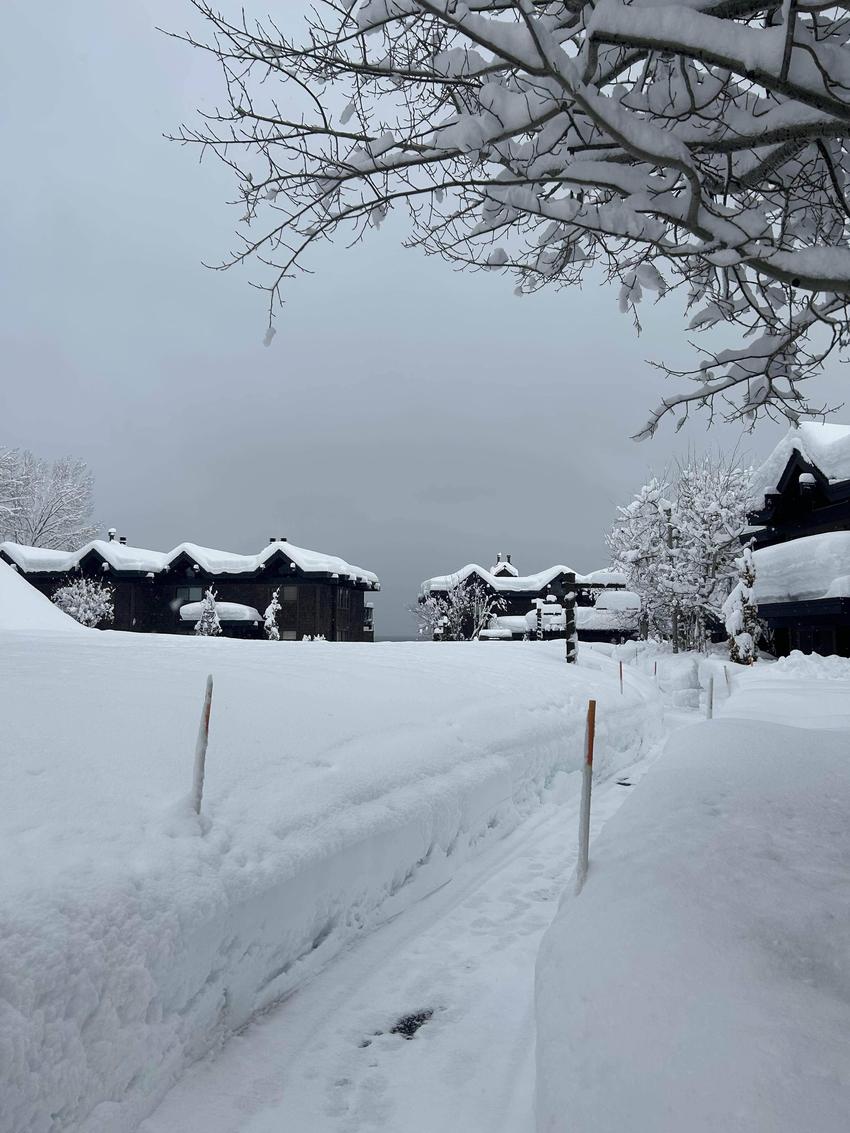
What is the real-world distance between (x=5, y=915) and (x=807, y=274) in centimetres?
413

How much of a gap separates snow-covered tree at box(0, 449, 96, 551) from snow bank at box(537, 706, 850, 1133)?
4686 cm

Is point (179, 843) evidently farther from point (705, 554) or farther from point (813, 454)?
point (705, 554)

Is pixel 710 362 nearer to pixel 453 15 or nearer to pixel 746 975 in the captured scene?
pixel 453 15

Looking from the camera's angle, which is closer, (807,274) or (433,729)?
(807,274)

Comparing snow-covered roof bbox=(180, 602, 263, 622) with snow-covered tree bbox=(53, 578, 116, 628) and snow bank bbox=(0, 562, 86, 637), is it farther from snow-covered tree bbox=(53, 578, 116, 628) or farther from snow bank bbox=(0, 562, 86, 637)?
snow bank bbox=(0, 562, 86, 637)

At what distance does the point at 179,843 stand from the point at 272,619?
107 ft

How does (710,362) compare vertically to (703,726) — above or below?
above

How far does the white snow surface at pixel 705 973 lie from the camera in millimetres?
1991

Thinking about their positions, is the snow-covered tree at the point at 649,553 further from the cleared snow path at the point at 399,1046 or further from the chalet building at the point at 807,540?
the cleared snow path at the point at 399,1046

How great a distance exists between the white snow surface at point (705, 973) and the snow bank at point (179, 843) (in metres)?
1.53

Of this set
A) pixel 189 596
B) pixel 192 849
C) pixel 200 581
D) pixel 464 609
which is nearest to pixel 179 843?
pixel 192 849

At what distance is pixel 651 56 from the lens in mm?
3541

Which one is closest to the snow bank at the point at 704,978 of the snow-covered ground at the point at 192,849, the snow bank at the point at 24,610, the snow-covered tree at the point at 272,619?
the snow-covered ground at the point at 192,849

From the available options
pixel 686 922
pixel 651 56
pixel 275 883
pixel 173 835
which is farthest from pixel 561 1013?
pixel 651 56
